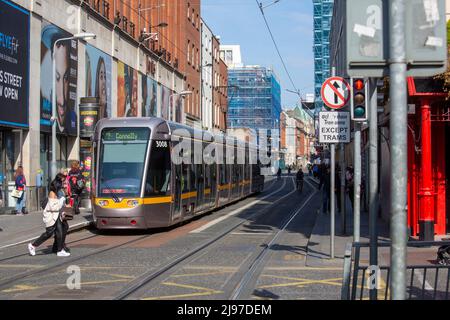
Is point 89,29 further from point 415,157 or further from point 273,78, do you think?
point 273,78

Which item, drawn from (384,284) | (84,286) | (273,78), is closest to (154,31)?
(84,286)

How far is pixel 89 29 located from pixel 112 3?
5.01 meters

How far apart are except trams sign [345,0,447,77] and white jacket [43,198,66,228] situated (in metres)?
10.00

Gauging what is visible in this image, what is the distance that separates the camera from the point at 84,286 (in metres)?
9.55

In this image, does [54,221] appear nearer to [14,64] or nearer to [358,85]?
[358,85]

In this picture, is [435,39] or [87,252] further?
[87,252]

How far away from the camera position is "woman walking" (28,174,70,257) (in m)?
13.2

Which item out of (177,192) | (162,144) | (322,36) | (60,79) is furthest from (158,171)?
(322,36)

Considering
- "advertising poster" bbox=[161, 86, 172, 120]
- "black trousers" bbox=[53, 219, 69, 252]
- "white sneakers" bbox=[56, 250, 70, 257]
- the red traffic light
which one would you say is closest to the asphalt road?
"white sneakers" bbox=[56, 250, 70, 257]

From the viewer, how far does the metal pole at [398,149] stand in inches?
159

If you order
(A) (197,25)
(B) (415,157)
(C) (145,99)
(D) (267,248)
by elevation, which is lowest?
(D) (267,248)

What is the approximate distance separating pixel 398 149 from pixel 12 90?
20.5 meters

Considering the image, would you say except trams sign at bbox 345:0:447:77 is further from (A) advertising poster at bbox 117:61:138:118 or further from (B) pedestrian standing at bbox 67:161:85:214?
(A) advertising poster at bbox 117:61:138:118

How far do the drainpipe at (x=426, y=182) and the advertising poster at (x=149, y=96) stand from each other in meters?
27.5
